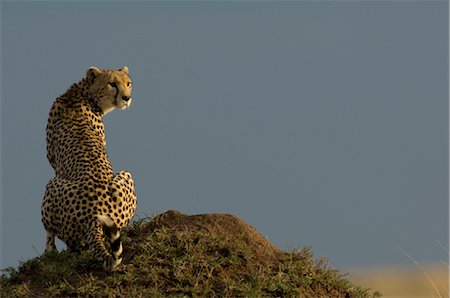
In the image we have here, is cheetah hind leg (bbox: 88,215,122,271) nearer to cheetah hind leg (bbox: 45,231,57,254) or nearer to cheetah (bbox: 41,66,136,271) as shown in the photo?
cheetah (bbox: 41,66,136,271)

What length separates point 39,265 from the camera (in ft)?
24.6

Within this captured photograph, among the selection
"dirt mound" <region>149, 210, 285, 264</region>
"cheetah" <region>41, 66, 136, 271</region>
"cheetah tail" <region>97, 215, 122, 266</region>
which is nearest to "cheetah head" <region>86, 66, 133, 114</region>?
"cheetah" <region>41, 66, 136, 271</region>

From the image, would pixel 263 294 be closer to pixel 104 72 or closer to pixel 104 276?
pixel 104 276

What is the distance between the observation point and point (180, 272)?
6.93 meters

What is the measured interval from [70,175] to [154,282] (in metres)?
1.71

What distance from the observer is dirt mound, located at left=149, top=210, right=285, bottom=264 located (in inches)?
296

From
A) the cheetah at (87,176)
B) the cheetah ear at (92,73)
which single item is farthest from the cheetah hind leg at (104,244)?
the cheetah ear at (92,73)

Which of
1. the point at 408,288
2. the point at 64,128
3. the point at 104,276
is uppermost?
the point at 408,288

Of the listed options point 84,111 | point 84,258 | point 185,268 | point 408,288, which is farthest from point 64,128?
point 408,288

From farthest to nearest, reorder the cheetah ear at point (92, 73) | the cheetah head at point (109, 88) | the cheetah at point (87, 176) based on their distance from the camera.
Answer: the cheetah ear at point (92, 73) → the cheetah head at point (109, 88) → the cheetah at point (87, 176)

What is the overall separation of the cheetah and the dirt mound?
1.42 feet

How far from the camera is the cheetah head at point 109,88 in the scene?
28.5ft

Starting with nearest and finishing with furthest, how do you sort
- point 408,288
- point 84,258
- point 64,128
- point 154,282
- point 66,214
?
1. point 154,282
2. point 84,258
3. point 66,214
4. point 64,128
5. point 408,288

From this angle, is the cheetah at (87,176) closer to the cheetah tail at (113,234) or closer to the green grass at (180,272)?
the cheetah tail at (113,234)
